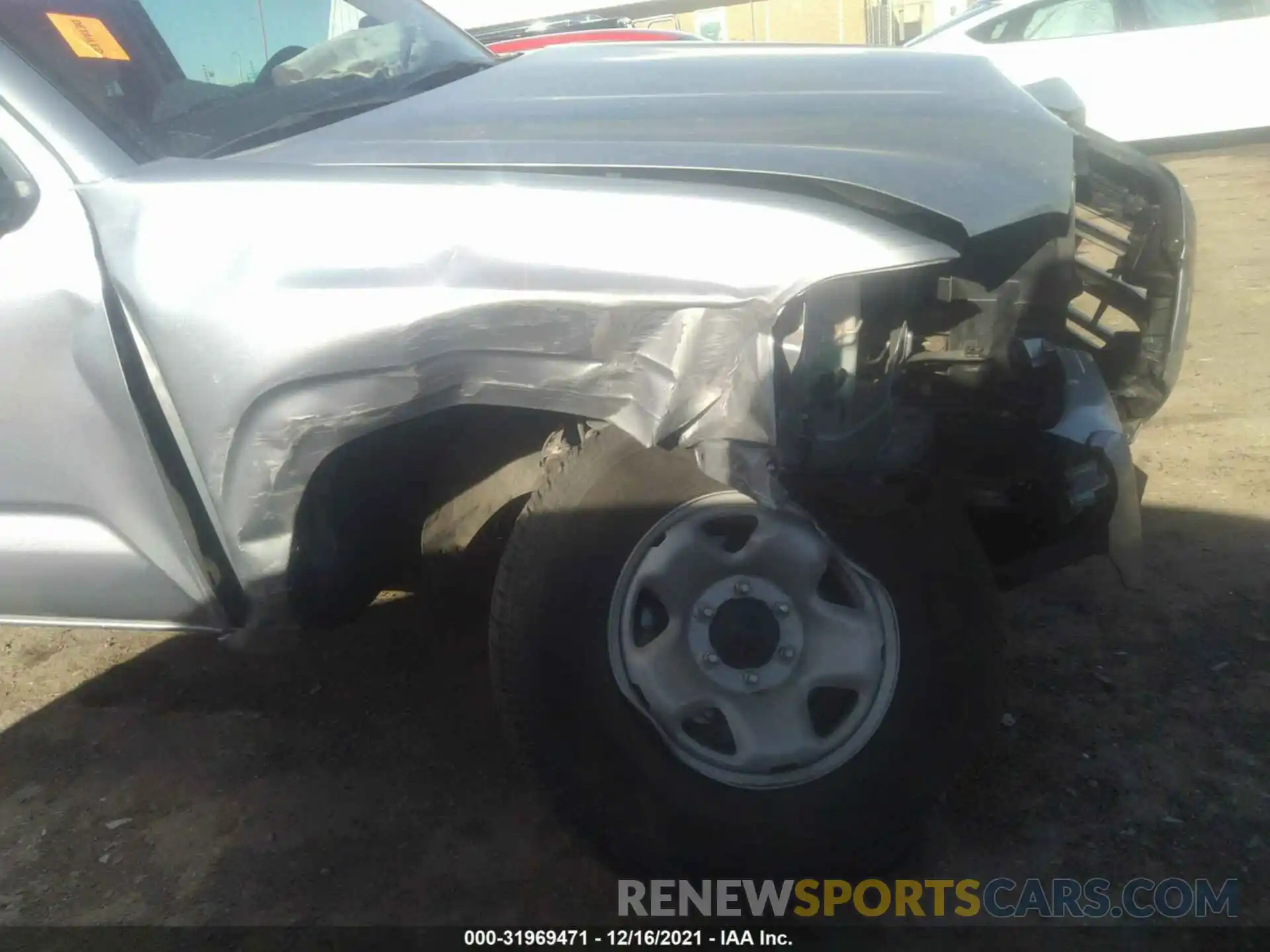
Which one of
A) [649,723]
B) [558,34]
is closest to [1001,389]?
[649,723]

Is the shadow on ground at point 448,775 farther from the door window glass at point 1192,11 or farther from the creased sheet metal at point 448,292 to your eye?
the door window glass at point 1192,11

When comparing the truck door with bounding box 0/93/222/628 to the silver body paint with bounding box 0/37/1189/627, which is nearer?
the silver body paint with bounding box 0/37/1189/627

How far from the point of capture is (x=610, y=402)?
181 cm

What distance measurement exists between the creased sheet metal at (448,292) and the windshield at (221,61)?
33cm

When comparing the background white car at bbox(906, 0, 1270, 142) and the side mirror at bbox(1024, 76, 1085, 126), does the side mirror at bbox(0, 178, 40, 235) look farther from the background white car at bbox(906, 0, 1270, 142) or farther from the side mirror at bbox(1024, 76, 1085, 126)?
the background white car at bbox(906, 0, 1270, 142)

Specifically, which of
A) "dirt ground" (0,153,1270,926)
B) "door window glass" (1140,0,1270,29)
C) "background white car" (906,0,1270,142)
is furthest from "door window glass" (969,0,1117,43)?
"dirt ground" (0,153,1270,926)

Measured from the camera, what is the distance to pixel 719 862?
6.52 ft

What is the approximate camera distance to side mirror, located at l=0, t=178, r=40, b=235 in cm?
195

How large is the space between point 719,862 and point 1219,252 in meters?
5.70

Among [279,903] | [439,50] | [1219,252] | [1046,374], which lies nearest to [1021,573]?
[1046,374]

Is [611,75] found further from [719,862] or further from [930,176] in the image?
[719,862]

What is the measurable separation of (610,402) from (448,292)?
0.34m

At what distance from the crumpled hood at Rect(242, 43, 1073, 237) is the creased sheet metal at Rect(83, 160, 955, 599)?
0.08 m

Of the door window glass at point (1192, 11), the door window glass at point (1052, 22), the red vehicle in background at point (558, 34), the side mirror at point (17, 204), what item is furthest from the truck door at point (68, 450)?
the door window glass at point (1192, 11)
